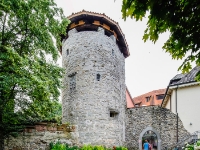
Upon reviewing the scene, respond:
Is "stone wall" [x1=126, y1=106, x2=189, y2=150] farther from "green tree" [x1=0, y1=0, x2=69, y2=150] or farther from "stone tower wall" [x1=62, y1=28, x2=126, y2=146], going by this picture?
"green tree" [x1=0, y1=0, x2=69, y2=150]

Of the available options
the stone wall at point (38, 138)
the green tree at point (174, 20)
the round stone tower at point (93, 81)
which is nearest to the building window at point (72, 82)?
the round stone tower at point (93, 81)

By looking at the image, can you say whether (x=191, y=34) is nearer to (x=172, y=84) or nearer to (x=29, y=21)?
(x=29, y=21)

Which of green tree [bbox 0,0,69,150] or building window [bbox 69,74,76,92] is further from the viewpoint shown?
building window [bbox 69,74,76,92]

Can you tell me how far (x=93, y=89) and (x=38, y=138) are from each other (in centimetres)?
601

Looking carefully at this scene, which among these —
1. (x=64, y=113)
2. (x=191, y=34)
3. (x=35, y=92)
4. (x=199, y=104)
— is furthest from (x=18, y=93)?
(x=199, y=104)

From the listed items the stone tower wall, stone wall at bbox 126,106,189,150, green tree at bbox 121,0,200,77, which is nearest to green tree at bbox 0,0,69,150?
green tree at bbox 121,0,200,77

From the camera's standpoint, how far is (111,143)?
497 inches

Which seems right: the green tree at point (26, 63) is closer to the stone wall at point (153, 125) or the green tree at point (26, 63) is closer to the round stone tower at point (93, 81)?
the round stone tower at point (93, 81)

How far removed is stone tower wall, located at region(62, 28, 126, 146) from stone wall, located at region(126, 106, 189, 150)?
1376 millimetres

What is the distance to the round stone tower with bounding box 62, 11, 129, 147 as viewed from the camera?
12.3 m

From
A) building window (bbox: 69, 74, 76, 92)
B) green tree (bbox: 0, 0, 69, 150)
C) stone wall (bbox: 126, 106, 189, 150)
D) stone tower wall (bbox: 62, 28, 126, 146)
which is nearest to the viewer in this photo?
green tree (bbox: 0, 0, 69, 150)

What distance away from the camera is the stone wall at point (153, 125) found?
15094 mm

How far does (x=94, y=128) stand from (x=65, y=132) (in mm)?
4412

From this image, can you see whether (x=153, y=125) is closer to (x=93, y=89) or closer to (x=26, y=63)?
(x=93, y=89)
